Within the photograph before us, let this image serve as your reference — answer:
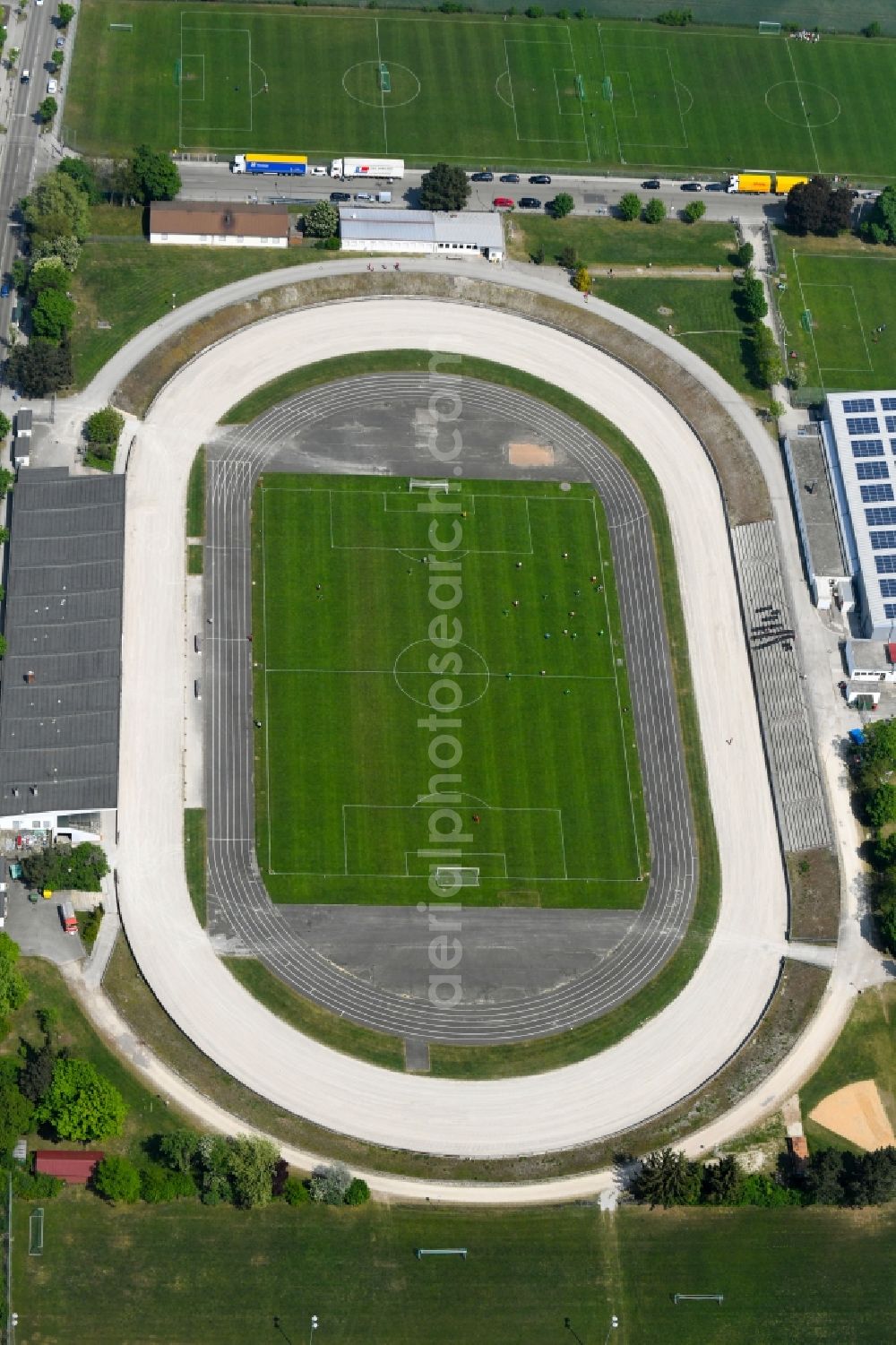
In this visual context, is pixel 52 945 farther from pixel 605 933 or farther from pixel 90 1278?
pixel 605 933

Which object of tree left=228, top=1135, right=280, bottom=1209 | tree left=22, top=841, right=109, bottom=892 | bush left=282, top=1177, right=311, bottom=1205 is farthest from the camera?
tree left=22, top=841, right=109, bottom=892

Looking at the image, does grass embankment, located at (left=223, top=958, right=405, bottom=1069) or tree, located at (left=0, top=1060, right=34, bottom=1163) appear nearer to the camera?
tree, located at (left=0, top=1060, right=34, bottom=1163)

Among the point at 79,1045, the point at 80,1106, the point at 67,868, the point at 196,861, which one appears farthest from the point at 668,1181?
the point at 67,868

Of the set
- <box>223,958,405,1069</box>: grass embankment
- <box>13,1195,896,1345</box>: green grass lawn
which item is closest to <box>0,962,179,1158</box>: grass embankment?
<box>13,1195,896,1345</box>: green grass lawn

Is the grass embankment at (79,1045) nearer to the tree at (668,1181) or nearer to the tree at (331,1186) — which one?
the tree at (331,1186)

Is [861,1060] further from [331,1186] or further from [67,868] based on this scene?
[67,868]

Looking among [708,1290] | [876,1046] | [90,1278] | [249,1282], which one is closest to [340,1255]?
[249,1282]

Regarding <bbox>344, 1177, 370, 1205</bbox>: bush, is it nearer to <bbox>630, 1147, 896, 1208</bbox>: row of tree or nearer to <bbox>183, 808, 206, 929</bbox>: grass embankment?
<bbox>630, 1147, 896, 1208</bbox>: row of tree

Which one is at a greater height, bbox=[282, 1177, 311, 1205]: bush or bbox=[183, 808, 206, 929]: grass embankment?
bbox=[183, 808, 206, 929]: grass embankment
